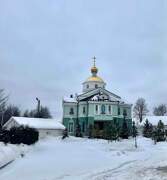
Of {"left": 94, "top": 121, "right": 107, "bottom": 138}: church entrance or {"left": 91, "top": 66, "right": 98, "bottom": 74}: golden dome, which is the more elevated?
{"left": 91, "top": 66, "right": 98, "bottom": 74}: golden dome

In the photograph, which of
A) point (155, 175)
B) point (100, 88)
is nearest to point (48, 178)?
point (155, 175)

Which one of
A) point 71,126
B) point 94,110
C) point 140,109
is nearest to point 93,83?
point 94,110

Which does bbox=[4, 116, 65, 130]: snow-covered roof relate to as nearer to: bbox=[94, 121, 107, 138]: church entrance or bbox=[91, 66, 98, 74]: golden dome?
bbox=[94, 121, 107, 138]: church entrance

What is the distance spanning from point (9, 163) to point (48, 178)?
5086 millimetres

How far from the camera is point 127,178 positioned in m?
13.3

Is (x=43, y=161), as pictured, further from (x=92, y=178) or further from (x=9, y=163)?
(x=92, y=178)

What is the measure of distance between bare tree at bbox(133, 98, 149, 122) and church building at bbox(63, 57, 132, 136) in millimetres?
30878

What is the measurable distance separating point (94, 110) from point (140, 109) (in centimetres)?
3822

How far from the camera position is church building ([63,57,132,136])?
181ft

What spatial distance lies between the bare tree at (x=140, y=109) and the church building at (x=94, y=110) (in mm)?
30878

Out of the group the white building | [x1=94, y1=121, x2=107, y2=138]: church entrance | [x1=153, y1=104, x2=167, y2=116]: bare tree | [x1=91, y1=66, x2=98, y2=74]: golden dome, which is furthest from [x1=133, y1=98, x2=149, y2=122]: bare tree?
the white building

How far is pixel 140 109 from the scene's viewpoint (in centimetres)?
9081

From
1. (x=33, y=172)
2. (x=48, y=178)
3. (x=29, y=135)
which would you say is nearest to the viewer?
(x=48, y=178)

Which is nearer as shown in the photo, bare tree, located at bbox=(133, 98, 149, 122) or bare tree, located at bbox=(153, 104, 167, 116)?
bare tree, located at bbox=(133, 98, 149, 122)
